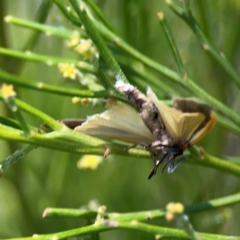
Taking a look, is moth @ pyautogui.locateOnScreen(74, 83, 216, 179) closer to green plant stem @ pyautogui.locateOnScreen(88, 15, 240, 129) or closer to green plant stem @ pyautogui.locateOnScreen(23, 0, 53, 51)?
green plant stem @ pyautogui.locateOnScreen(88, 15, 240, 129)

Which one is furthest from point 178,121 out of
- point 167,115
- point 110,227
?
point 110,227

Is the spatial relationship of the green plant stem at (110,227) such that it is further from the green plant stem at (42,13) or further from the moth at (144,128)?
the green plant stem at (42,13)

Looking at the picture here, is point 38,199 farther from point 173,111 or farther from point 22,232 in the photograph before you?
point 173,111

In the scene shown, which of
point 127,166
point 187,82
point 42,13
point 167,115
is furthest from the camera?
point 127,166

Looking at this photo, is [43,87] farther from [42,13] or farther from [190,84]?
[42,13]

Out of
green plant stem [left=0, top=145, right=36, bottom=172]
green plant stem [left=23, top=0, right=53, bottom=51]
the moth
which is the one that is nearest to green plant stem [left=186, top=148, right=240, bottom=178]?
the moth
